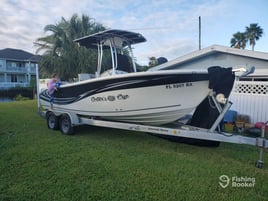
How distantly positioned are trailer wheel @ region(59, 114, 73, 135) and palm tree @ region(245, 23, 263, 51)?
114 ft

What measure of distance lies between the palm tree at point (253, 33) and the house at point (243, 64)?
1115 inches

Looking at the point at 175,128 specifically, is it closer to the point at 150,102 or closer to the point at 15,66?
the point at 150,102

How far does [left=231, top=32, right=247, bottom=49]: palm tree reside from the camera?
32.3 meters

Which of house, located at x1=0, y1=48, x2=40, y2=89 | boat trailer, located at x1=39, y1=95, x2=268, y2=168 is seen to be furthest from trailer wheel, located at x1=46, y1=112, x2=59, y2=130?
house, located at x1=0, y1=48, x2=40, y2=89

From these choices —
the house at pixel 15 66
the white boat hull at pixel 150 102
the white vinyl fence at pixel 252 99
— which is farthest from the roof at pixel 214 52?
the house at pixel 15 66

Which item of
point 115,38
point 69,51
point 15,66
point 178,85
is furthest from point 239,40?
point 15,66

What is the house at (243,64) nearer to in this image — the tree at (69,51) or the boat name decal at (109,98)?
the boat name decal at (109,98)

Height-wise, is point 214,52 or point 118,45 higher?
point 214,52

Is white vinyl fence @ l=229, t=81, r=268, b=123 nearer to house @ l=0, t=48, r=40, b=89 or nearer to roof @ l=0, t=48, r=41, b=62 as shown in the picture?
house @ l=0, t=48, r=40, b=89

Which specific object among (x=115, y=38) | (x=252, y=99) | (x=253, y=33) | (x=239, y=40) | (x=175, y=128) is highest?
(x=253, y=33)

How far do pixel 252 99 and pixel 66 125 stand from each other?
611cm

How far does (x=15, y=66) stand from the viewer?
3800 cm

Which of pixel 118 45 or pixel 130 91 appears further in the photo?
pixel 118 45

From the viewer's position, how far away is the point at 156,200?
8.42ft
